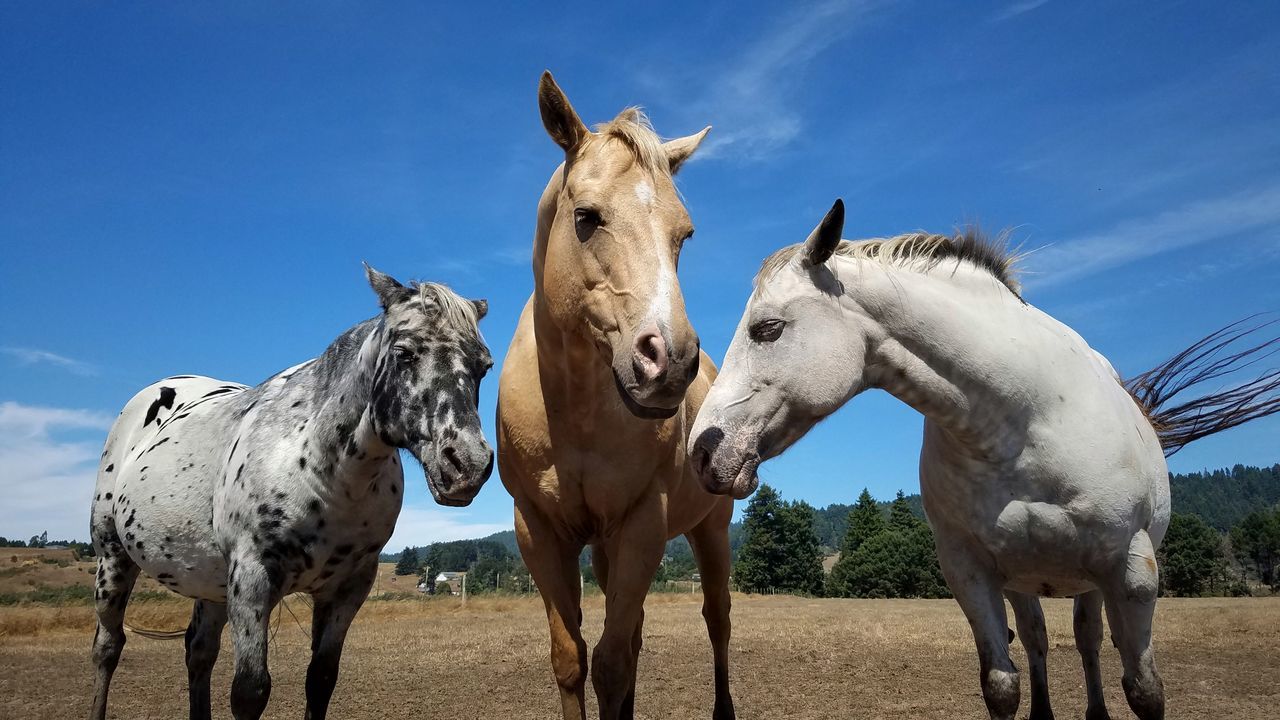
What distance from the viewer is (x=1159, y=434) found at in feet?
17.3

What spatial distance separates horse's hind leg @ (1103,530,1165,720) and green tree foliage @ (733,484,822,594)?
63.1 metres

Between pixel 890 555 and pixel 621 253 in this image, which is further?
pixel 890 555

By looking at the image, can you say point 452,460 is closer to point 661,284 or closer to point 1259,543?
point 661,284

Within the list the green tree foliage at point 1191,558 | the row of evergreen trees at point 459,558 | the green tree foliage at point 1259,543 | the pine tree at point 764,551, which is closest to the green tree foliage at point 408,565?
the row of evergreen trees at point 459,558

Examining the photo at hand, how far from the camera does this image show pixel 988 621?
3.54 metres

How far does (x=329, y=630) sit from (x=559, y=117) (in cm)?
294

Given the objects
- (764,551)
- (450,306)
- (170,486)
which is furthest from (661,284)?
(764,551)

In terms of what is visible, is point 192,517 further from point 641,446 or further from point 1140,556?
point 1140,556

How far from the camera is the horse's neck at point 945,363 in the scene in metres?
3.54

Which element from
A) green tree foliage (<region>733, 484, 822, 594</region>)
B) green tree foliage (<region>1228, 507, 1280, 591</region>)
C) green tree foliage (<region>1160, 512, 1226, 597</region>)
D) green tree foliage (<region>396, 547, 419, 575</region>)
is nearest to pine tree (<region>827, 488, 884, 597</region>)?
green tree foliage (<region>733, 484, 822, 594</region>)

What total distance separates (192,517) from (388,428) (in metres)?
1.80

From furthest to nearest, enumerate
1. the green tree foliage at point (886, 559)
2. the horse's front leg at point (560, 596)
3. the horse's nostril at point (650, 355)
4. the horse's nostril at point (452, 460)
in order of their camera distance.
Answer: the green tree foliage at point (886, 559), the horse's front leg at point (560, 596), the horse's nostril at point (452, 460), the horse's nostril at point (650, 355)

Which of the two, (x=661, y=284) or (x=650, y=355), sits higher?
(x=661, y=284)

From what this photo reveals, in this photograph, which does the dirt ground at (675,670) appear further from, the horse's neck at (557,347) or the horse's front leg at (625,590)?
the horse's neck at (557,347)
